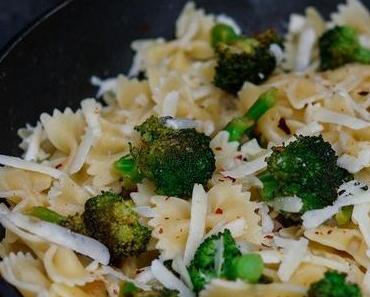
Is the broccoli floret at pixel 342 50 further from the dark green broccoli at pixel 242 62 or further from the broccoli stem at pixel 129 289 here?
the broccoli stem at pixel 129 289

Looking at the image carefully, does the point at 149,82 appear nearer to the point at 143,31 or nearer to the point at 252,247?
the point at 143,31

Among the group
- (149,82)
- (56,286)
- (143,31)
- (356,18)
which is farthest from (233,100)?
(56,286)

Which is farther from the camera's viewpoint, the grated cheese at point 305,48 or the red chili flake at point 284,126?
the grated cheese at point 305,48

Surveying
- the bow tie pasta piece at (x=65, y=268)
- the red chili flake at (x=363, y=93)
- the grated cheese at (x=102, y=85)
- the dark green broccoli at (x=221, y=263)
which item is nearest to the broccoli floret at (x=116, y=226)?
the bow tie pasta piece at (x=65, y=268)

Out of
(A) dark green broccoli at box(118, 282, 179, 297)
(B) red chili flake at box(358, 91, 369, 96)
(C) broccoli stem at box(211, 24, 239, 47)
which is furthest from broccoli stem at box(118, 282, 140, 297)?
(C) broccoli stem at box(211, 24, 239, 47)

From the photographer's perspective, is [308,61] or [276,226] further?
[308,61]

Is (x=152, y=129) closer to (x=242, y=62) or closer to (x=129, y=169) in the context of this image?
(x=129, y=169)
